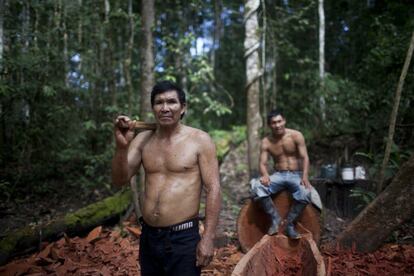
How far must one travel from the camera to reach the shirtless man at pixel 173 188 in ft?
8.32

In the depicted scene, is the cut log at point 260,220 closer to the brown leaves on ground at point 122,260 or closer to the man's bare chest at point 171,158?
the brown leaves on ground at point 122,260

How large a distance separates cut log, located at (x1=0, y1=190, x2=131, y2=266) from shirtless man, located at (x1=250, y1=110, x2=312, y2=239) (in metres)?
2.61

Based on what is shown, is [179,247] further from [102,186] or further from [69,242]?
[102,186]

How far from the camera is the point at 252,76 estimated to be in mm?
7359

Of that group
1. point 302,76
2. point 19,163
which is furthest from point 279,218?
point 302,76

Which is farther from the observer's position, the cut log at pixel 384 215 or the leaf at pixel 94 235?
the leaf at pixel 94 235

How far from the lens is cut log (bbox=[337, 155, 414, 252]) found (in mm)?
4477

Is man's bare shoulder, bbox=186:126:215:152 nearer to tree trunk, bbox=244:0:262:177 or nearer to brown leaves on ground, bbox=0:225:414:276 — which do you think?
brown leaves on ground, bbox=0:225:414:276

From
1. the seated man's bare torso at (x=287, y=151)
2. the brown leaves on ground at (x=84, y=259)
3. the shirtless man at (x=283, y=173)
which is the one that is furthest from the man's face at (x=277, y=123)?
the brown leaves on ground at (x=84, y=259)

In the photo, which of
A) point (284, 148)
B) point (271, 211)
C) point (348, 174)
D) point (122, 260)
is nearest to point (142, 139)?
point (122, 260)

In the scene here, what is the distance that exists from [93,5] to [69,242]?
24.4ft

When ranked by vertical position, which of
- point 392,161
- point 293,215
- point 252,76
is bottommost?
point 293,215

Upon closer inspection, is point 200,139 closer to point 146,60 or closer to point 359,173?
point 146,60

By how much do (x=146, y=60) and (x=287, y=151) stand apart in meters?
2.75
